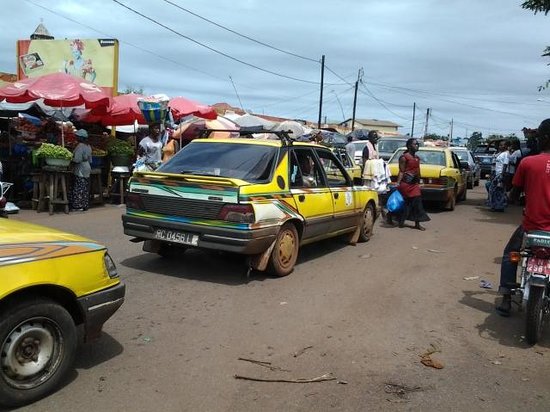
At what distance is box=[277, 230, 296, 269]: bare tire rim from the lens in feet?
21.8

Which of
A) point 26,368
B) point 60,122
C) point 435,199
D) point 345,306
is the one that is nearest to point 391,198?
point 435,199

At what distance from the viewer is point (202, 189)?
6180 millimetres

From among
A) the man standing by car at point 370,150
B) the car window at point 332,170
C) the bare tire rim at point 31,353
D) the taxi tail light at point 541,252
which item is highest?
the man standing by car at point 370,150

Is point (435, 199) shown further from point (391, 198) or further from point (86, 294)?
point (86, 294)

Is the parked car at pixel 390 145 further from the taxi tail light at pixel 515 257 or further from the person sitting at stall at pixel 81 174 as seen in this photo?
the taxi tail light at pixel 515 257

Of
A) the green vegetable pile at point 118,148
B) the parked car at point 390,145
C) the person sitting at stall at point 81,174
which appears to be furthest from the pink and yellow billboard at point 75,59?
the parked car at point 390,145

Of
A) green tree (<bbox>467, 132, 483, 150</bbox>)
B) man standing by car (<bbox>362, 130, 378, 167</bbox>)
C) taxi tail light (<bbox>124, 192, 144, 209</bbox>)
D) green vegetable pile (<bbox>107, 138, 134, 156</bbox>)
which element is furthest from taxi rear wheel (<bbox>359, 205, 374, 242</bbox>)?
green tree (<bbox>467, 132, 483, 150</bbox>)

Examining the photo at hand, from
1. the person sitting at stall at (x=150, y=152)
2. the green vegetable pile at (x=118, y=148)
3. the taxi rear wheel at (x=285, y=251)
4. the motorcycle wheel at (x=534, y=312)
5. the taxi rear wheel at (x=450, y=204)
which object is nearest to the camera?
the motorcycle wheel at (x=534, y=312)

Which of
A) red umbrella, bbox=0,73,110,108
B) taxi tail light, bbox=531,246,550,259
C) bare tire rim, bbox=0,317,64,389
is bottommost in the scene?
bare tire rim, bbox=0,317,64,389

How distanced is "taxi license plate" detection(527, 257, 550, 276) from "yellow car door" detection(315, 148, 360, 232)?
11.4 feet

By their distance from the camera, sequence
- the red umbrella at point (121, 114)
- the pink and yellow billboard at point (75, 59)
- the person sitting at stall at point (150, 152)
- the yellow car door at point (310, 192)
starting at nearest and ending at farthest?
the yellow car door at point (310, 192) < the person sitting at stall at point (150, 152) < the red umbrella at point (121, 114) < the pink and yellow billboard at point (75, 59)

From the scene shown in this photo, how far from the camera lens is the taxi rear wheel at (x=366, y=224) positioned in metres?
9.41

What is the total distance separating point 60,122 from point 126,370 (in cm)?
Answer: 1032

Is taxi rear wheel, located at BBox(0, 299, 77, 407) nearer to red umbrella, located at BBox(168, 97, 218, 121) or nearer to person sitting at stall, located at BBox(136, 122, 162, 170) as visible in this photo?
person sitting at stall, located at BBox(136, 122, 162, 170)
